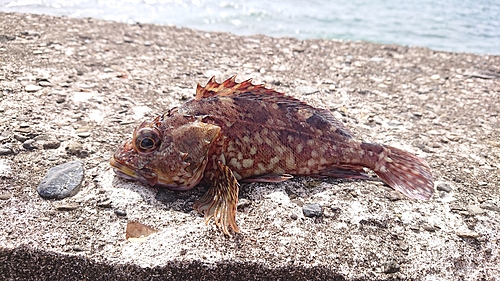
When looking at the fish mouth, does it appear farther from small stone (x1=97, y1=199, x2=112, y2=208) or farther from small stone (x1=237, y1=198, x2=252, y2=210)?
small stone (x1=237, y1=198, x2=252, y2=210)

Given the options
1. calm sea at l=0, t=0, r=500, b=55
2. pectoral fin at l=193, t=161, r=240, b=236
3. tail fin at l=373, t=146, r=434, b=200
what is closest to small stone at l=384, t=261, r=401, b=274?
tail fin at l=373, t=146, r=434, b=200

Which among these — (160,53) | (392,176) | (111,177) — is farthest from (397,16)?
(111,177)

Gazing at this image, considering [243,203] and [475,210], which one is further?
[475,210]

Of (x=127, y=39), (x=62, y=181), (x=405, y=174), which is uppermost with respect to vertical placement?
(x=127, y=39)

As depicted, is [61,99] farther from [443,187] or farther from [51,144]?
[443,187]

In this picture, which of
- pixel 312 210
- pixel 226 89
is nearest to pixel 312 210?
pixel 312 210

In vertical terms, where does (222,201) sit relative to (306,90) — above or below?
below

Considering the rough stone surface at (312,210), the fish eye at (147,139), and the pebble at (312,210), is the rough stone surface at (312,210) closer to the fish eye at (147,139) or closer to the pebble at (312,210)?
the pebble at (312,210)
